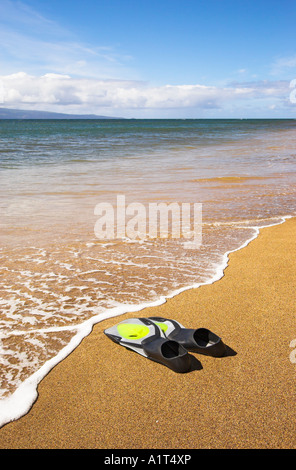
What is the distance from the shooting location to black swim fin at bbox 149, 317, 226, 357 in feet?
8.20

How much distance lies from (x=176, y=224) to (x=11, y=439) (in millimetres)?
4441

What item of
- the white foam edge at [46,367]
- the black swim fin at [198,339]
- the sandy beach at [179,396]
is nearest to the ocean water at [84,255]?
the white foam edge at [46,367]

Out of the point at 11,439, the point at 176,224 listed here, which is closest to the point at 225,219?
the point at 176,224

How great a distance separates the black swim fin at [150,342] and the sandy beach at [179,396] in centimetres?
5

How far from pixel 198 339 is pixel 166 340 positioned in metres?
0.26

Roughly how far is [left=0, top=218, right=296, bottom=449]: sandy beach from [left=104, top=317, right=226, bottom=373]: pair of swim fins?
6cm

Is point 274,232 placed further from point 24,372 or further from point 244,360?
point 24,372

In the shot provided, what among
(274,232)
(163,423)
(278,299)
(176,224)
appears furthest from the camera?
(176,224)

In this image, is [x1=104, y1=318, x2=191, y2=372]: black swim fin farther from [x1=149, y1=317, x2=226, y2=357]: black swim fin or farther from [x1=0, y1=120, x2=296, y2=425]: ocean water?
[x1=0, y1=120, x2=296, y2=425]: ocean water

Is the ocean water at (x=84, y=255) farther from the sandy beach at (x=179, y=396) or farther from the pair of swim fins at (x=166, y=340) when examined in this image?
the pair of swim fins at (x=166, y=340)

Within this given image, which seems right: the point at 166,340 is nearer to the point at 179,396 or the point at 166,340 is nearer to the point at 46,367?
the point at 179,396

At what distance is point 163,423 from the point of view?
1992 mm

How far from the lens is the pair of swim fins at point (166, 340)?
239cm
